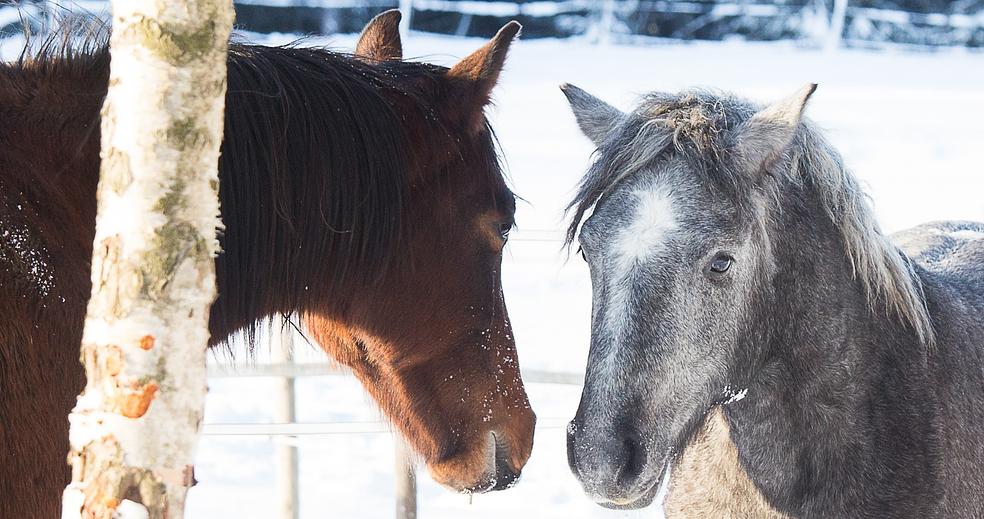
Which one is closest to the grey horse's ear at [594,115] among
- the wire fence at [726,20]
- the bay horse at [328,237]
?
the bay horse at [328,237]

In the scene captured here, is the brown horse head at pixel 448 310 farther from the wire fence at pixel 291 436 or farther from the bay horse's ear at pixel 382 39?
the wire fence at pixel 291 436

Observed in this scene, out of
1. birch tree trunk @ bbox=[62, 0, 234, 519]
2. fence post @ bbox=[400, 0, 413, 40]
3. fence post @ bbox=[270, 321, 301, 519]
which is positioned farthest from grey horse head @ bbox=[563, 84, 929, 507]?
fence post @ bbox=[400, 0, 413, 40]

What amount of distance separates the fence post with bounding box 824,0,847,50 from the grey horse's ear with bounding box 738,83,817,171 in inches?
567

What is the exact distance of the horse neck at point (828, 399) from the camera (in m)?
2.43

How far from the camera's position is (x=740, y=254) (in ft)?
7.59

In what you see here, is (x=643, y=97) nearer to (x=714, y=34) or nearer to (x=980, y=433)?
(x=980, y=433)

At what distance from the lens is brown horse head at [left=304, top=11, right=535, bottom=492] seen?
2.35 m

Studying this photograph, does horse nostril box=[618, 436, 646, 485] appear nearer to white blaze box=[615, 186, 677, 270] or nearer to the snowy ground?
white blaze box=[615, 186, 677, 270]

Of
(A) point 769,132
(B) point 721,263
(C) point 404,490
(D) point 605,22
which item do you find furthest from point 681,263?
(D) point 605,22

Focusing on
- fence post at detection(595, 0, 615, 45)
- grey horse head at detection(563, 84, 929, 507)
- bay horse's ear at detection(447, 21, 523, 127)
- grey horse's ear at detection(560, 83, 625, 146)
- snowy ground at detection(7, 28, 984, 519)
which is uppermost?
bay horse's ear at detection(447, 21, 523, 127)

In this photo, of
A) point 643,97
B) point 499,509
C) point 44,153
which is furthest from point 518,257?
point 44,153

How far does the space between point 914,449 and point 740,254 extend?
2.33ft

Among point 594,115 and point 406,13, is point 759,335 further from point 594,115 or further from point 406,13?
point 406,13

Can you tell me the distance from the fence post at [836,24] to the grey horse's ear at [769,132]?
47.3ft
